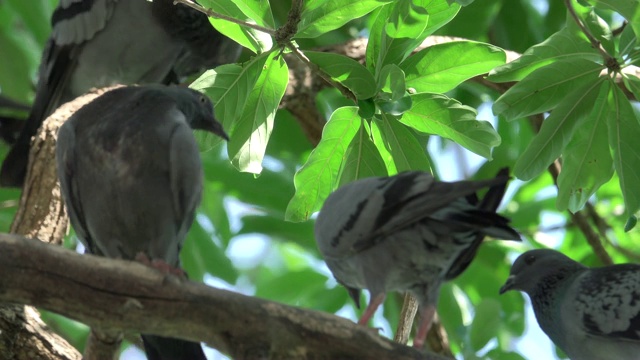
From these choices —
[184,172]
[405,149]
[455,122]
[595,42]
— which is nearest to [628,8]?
[595,42]

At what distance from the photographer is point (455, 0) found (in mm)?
4297

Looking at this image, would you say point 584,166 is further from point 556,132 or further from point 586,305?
point 586,305

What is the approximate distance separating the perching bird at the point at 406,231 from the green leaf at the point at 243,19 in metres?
1.22

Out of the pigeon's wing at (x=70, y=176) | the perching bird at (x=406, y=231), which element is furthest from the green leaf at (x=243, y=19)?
Answer: the perching bird at (x=406, y=231)

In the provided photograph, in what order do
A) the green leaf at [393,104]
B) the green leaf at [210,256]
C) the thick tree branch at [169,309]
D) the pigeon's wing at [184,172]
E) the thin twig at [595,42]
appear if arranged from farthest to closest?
the green leaf at [210,256] < the thin twig at [595,42] < the green leaf at [393,104] < the pigeon's wing at [184,172] < the thick tree branch at [169,309]

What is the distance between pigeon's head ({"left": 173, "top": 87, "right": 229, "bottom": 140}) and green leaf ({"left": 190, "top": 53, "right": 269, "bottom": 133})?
36cm

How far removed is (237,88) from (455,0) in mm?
1334

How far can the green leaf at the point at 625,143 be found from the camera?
15.8ft

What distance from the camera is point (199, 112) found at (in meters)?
4.51

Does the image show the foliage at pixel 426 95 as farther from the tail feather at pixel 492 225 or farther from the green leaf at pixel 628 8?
the tail feather at pixel 492 225

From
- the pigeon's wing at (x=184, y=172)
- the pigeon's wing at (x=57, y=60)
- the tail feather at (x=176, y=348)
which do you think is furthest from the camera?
the pigeon's wing at (x=57, y=60)

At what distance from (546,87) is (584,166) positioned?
60cm

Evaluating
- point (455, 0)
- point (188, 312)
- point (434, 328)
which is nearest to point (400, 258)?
point (188, 312)

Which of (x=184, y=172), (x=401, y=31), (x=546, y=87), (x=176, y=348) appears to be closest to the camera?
(x=184, y=172)
